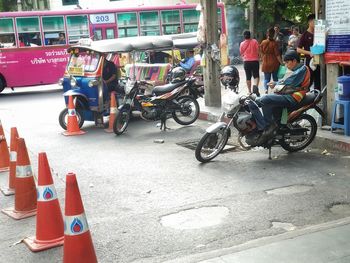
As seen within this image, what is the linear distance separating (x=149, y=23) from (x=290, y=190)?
1610cm

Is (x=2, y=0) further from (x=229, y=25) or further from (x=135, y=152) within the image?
(x=135, y=152)

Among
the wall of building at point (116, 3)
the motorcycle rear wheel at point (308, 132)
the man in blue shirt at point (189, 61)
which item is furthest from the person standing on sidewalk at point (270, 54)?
the wall of building at point (116, 3)

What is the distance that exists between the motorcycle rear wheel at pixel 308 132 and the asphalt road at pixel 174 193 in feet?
0.40

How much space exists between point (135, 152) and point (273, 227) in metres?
3.89

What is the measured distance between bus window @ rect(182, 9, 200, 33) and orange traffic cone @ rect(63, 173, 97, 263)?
18715 mm

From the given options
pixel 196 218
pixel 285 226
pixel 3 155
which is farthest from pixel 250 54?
pixel 285 226

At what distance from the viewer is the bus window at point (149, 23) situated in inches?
807

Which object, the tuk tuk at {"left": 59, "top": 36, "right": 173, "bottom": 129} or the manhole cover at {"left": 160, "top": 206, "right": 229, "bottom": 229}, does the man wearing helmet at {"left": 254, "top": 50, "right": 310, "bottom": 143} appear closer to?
the manhole cover at {"left": 160, "top": 206, "right": 229, "bottom": 229}

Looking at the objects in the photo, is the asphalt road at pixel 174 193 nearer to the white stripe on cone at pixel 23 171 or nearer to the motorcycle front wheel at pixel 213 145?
the motorcycle front wheel at pixel 213 145

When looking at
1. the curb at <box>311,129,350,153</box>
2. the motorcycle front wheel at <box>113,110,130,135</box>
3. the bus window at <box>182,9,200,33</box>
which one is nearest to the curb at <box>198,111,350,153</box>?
the curb at <box>311,129,350,153</box>

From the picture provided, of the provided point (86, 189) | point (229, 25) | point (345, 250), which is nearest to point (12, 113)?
point (86, 189)

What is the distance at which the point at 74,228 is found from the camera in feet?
12.1

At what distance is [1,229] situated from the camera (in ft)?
16.1

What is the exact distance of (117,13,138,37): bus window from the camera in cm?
2022
